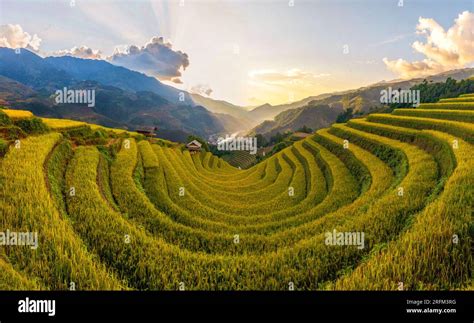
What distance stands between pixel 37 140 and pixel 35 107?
785 feet

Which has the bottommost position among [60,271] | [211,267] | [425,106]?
[211,267]

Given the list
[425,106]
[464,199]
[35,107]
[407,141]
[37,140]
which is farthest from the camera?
[35,107]

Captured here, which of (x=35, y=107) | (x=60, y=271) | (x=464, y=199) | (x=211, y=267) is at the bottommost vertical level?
(x=211, y=267)

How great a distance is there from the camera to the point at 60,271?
4.53 m

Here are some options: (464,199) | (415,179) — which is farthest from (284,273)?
(415,179)

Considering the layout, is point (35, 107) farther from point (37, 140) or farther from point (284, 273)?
point (284, 273)

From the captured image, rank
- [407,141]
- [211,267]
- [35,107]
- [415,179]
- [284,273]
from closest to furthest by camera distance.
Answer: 1. [284,273]
2. [211,267]
3. [415,179]
4. [407,141]
5. [35,107]

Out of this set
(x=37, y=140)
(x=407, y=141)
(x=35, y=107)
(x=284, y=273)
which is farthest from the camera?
(x=35, y=107)

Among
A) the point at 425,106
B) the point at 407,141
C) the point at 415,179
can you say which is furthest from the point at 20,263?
the point at 425,106

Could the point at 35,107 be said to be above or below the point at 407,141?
above

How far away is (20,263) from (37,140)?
27.3ft
